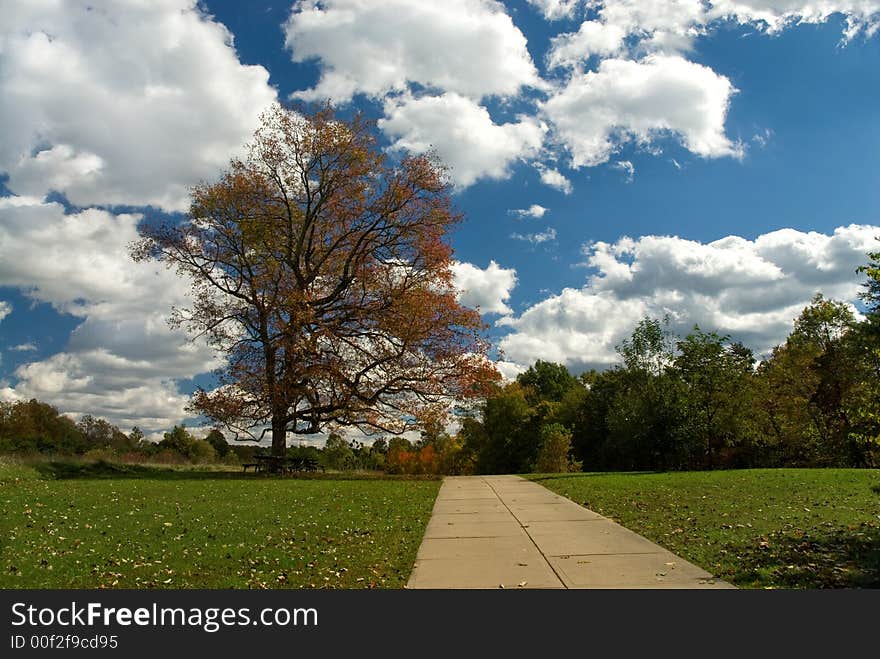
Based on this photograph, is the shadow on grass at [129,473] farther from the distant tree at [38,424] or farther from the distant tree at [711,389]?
the distant tree at [38,424]

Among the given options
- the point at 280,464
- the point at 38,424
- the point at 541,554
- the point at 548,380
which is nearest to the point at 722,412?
the point at 280,464

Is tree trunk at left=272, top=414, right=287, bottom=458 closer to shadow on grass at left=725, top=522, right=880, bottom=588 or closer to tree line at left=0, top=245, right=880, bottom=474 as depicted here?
tree line at left=0, top=245, right=880, bottom=474

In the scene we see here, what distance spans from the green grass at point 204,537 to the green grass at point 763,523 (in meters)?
4.25

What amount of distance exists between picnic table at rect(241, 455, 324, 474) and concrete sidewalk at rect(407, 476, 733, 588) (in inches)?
637

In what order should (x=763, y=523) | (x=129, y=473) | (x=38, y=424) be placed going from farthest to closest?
(x=38, y=424) < (x=129, y=473) < (x=763, y=523)

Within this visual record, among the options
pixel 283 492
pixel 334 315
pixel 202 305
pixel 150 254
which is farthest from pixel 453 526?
pixel 150 254

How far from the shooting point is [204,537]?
11.2m

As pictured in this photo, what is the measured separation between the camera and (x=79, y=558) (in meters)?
9.20

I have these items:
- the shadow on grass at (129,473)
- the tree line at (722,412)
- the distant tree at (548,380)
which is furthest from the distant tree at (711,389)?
the distant tree at (548,380)

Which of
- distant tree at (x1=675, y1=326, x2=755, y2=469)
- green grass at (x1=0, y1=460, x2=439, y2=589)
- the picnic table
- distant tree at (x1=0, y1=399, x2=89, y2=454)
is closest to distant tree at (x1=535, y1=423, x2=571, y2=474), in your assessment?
distant tree at (x1=675, y1=326, x2=755, y2=469)

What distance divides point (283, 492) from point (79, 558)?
10.9 meters

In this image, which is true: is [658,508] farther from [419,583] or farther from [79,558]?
[79,558]

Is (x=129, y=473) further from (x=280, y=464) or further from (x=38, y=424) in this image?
(x=38, y=424)

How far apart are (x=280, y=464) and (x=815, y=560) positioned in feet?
79.1
